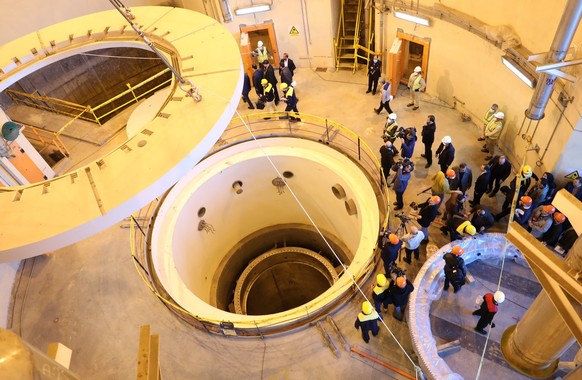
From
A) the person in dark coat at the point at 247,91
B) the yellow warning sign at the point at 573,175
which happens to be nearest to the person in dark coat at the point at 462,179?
the yellow warning sign at the point at 573,175

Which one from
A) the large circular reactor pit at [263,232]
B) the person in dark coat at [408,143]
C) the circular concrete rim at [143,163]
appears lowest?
the large circular reactor pit at [263,232]

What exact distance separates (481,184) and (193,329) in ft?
23.6

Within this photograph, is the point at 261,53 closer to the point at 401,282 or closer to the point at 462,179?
the point at 462,179

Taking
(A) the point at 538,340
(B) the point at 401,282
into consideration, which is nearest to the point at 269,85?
(B) the point at 401,282

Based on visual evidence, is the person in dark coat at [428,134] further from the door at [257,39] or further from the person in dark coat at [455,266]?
the door at [257,39]

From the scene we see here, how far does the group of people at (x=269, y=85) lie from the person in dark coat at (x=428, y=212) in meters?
5.21

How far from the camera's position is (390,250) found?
26.3 feet

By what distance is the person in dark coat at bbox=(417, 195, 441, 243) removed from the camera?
8.41m

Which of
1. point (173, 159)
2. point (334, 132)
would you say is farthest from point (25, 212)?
point (334, 132)

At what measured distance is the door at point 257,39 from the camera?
46.4 ft

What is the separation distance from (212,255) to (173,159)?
25.4 ft

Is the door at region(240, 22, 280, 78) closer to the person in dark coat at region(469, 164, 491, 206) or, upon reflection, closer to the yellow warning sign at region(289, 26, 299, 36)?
the yellow warning sign at region(289, 26, 299, 36)

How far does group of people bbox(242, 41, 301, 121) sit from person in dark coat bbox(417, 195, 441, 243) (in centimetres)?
521

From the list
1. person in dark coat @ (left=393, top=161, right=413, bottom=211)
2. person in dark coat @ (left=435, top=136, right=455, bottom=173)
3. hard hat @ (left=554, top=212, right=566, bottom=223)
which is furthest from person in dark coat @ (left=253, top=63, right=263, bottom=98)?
hard hat @ (left=554, top=212, right=566, bottom=223)
